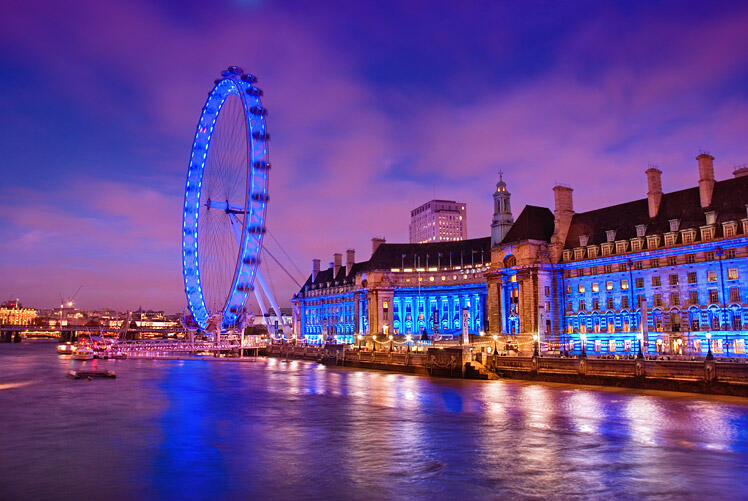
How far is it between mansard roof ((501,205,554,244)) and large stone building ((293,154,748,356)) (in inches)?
9.5

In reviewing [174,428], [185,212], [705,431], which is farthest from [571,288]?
[174,428]

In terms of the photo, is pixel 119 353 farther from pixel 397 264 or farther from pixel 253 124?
pixel 253 124

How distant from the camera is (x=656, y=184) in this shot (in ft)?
310

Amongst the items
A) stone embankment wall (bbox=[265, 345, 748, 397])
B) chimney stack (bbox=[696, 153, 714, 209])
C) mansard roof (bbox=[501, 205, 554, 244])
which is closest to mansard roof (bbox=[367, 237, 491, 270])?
mansard roof (bbox=[501, 205, 554, 244])

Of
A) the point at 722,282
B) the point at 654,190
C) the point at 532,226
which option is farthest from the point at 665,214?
the point at 532,226

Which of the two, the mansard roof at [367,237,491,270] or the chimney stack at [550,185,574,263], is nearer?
the chimney stack at [550,185,574,263]

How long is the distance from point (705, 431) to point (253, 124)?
68.4 metres

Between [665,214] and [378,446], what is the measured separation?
7342 cm

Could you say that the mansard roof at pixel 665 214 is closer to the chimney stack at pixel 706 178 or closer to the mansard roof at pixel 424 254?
the chimney stack at pixel 706 178

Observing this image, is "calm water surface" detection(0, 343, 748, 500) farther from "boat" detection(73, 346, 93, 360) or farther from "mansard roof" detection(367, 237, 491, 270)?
"mansard roof" detection(367, 237, 491, 270)

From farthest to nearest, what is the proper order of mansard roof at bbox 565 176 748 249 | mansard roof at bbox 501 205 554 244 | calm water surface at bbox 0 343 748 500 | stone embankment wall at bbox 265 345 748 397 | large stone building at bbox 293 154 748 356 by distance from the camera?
mansard roof at bbox 501 205 554 244 < mansard roof at bbox 565 176 748 249 < large stone building at bbox 293 154 748 356 < stone embankment wall at bbox 265 345 748 397 < calm water surface at bbox 0 343 748 500

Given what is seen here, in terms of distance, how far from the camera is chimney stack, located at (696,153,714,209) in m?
85.6

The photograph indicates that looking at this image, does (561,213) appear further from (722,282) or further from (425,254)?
(425,254)

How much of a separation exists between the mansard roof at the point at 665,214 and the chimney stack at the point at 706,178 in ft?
2.25
